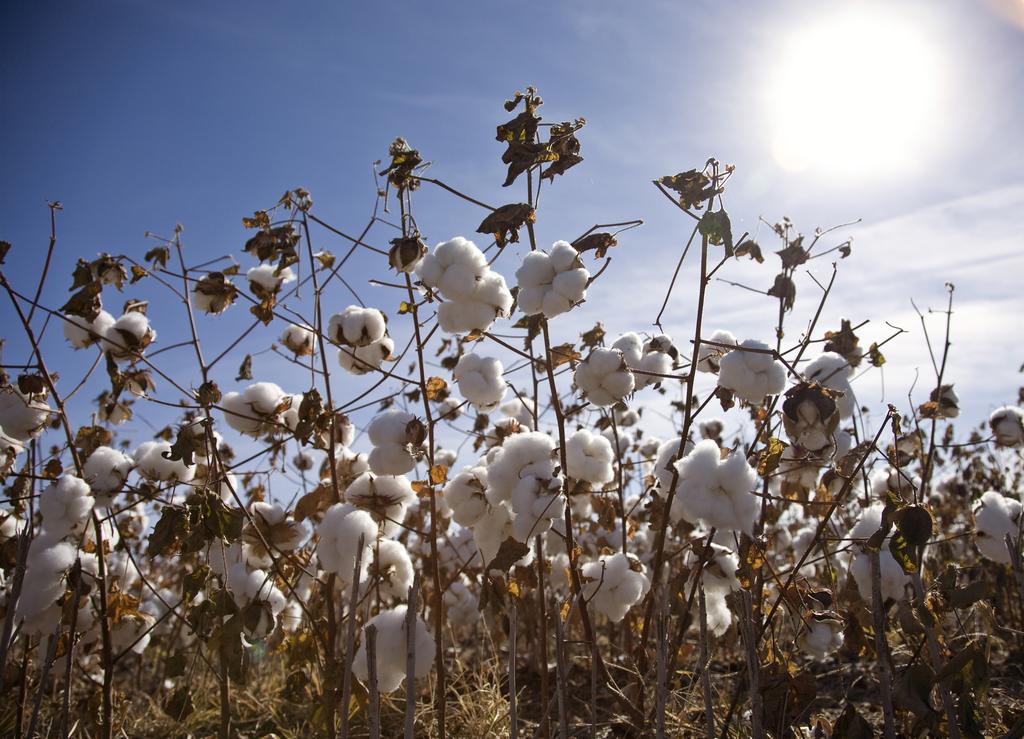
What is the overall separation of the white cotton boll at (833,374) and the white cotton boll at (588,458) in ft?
2.36

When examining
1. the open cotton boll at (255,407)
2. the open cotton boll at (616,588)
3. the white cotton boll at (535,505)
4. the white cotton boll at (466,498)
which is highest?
the open cotton boll at (255,407)

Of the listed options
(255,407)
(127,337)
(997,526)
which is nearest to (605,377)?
(255,407)

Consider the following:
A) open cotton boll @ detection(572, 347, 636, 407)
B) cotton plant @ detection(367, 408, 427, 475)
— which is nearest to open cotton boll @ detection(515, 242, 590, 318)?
open cotton boll @ detection(572, 347, 636, 407)

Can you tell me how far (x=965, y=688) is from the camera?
1.65 meters

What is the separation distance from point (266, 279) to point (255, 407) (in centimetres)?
56

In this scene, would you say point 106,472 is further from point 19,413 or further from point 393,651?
point 393,651

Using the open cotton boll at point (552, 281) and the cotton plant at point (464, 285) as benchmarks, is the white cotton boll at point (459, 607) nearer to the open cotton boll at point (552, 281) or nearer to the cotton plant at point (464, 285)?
the cotton plant at point (464, 285)

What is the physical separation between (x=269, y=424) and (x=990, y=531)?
2.59 m

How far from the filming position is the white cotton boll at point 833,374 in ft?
7.14

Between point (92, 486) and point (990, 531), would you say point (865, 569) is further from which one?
point (92, 486)

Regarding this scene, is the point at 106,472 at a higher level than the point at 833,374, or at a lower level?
lower

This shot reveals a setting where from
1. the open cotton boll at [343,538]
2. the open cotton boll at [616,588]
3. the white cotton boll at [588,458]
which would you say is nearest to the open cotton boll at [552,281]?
Answer: the white cotton boll at [588,458]

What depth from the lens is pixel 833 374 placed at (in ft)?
7.11

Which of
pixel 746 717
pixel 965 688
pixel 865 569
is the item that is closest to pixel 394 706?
pixel 746 717
